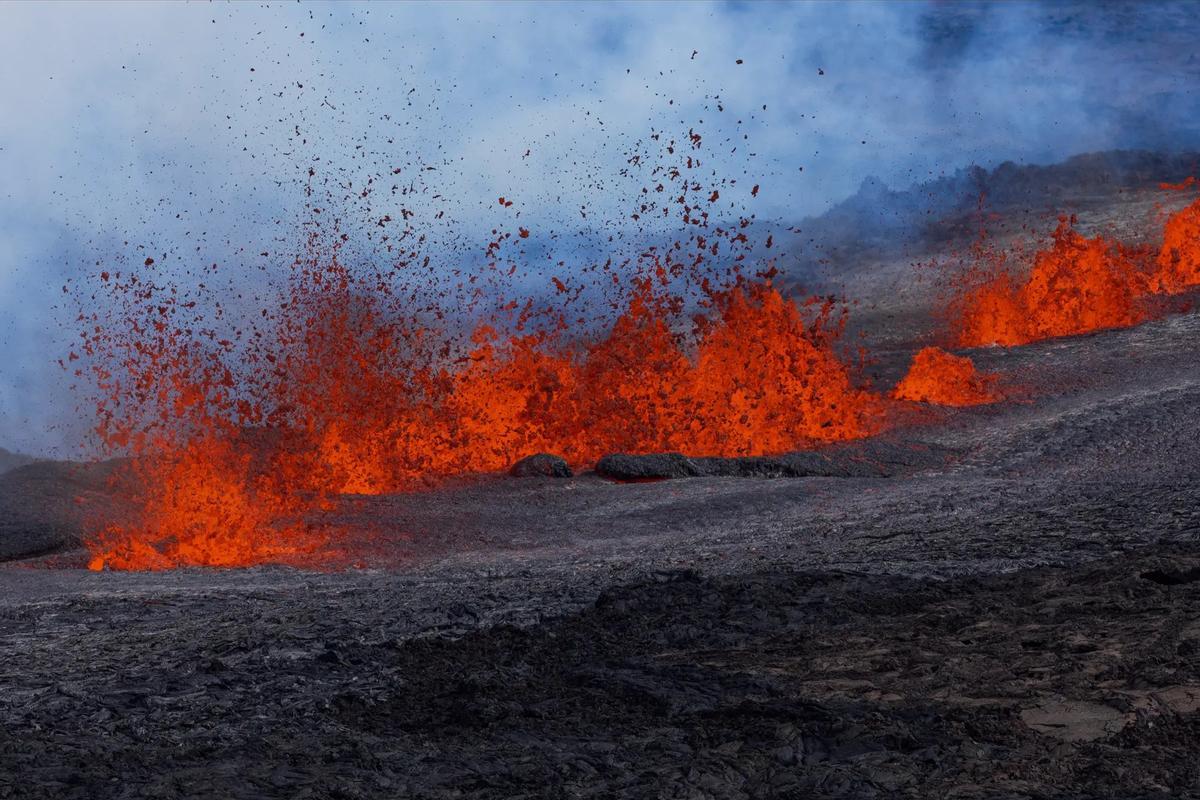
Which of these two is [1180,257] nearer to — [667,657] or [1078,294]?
[1078,294]

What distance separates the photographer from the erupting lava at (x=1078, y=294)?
82.1 ft

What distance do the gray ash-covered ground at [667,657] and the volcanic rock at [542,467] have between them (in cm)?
294

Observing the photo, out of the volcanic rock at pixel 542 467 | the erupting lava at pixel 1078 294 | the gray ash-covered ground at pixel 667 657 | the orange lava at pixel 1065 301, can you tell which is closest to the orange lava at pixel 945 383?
the orange lava at pixel 1065 301

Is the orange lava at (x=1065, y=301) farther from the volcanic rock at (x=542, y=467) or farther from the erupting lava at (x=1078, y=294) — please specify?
the volcanic rock at (x=542, y=467)

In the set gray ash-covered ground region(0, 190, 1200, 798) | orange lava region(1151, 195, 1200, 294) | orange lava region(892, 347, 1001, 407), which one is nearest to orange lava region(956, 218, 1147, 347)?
orange lava region(1151, 195, 1200, 294)

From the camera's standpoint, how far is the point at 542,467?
1711 centimetres

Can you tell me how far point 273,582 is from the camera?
36.3 feet

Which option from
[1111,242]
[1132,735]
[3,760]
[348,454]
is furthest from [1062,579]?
[1111,242]

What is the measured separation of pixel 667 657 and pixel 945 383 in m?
14.4

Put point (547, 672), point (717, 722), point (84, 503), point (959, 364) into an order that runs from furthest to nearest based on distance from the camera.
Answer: point (959, 364)
point (84, 503)
point (547, 672)
point (717, 722)

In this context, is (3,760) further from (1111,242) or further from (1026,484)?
(1111,242)

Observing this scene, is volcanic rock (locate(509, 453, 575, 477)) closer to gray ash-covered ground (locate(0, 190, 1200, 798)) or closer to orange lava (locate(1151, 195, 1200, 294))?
gray ash-covered ground (locate(0, 190, 1200, 798))

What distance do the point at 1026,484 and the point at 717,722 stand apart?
27.7 ft

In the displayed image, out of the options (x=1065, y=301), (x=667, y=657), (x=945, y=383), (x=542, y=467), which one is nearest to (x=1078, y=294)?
(x=1065, y=301)
